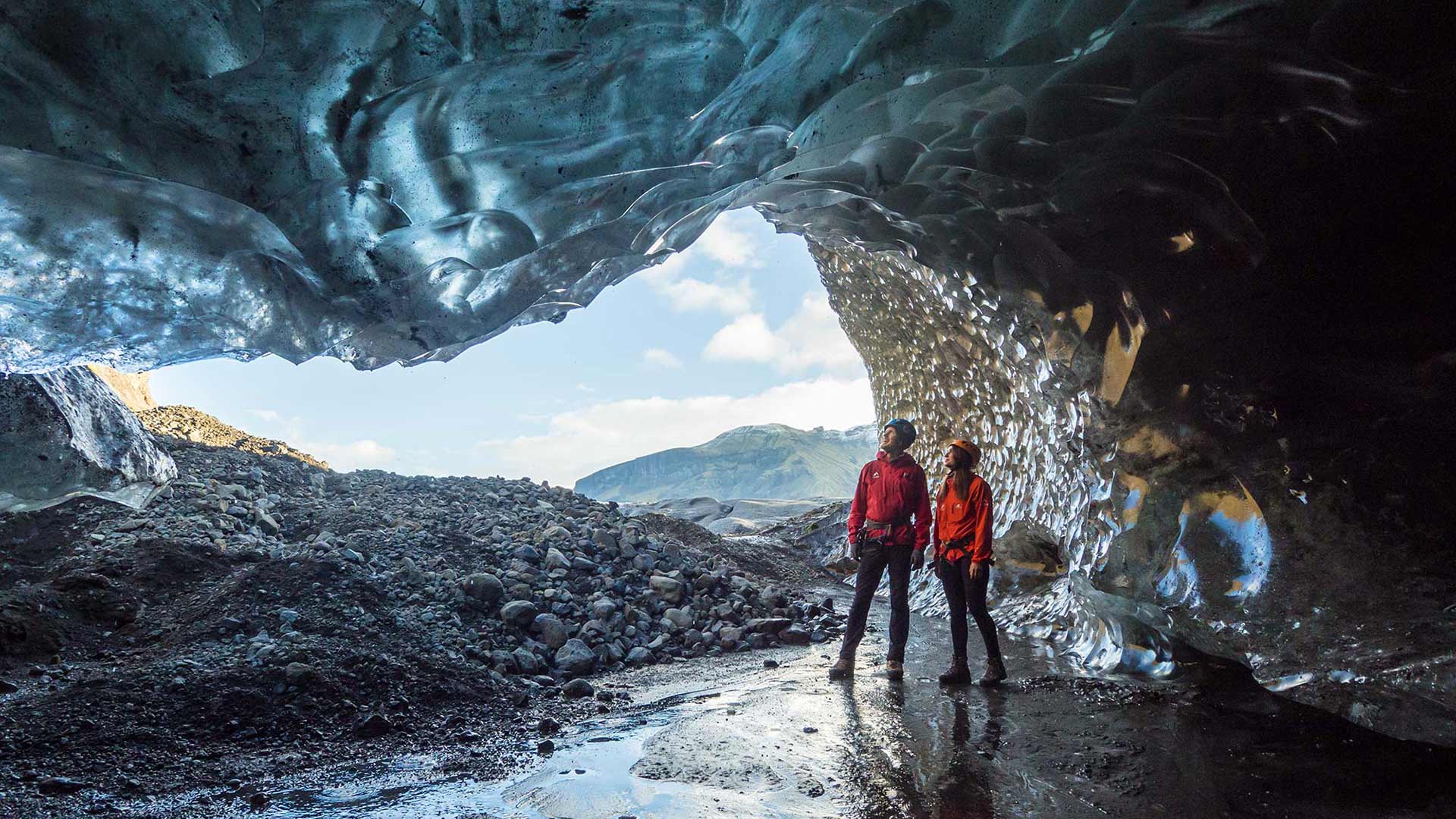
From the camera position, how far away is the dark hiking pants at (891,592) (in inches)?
160

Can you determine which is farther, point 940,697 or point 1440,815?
point 940,697

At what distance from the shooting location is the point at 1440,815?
199cm

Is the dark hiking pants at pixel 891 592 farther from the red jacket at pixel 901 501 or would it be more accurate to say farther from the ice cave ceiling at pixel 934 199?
the ice cave ceiling at pixel 934 199

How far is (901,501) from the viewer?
408cm

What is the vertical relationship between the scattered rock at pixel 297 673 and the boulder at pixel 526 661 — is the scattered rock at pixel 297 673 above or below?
above

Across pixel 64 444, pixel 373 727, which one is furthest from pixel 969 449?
pixel 64 444

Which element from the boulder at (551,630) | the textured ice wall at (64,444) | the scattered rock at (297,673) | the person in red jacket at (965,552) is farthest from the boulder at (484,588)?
the person in red jacket at (965,552)

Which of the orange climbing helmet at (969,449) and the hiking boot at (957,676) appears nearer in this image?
the hiking boot at (957,676)

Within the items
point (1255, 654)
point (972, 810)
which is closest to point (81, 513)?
point (972, 810)

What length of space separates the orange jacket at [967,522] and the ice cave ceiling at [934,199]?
83cm

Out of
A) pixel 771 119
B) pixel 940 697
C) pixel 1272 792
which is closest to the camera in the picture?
pixel 1272 792

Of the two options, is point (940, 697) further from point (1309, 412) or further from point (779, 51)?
point (779, 51)

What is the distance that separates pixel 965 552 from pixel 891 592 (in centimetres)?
47

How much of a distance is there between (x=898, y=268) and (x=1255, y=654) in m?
4.42
